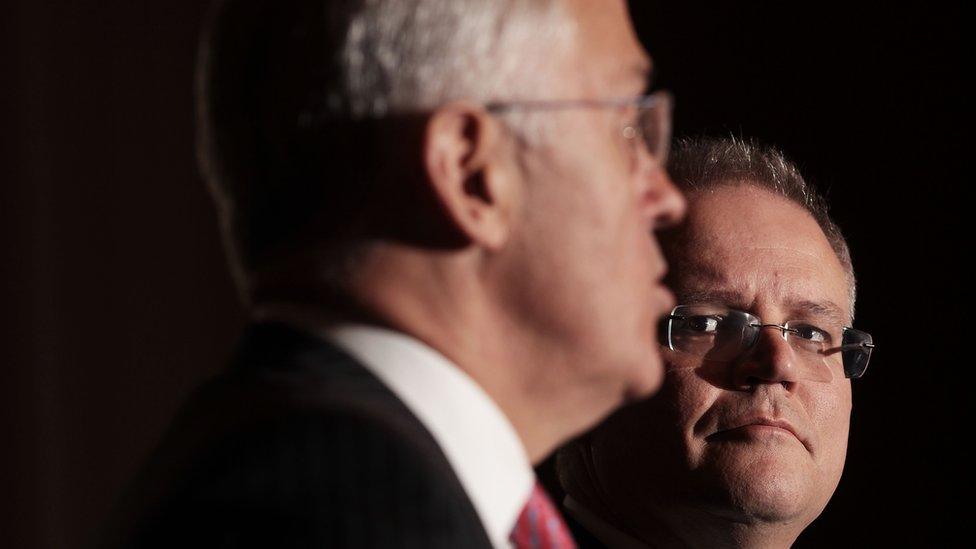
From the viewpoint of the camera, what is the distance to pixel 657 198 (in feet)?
3.87

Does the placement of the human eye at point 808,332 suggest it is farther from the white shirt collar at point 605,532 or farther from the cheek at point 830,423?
the white shirt collar at point 605,532

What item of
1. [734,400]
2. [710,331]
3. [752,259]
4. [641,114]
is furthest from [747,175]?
[641,114]

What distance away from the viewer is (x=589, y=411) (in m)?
1.15

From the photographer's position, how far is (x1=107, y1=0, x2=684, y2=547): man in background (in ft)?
3.26

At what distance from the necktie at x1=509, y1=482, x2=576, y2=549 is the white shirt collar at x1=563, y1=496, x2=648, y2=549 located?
36.7 inches

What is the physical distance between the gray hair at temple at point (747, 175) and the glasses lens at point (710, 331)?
0.23 m

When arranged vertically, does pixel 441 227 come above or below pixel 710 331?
above

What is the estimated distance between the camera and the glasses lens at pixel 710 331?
198cm

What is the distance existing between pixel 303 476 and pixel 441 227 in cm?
28

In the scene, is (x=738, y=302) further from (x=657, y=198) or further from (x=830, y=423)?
(x=657, y=198)

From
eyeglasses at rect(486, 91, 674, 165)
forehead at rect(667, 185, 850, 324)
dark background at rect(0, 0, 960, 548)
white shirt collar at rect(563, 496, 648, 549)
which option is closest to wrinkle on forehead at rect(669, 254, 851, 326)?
forehead at rect(667, 185, 850, 324)

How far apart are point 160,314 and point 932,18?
2.00 m

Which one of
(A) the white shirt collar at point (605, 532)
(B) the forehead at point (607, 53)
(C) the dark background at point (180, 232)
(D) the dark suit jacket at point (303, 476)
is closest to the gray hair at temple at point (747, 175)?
(A) the white shirt collar at point (605, 532)

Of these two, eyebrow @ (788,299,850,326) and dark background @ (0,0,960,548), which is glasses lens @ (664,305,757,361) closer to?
eyebrow @ (788,299,850,326)
